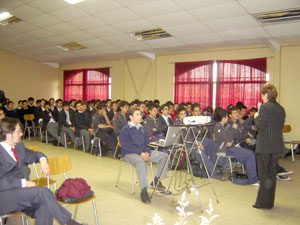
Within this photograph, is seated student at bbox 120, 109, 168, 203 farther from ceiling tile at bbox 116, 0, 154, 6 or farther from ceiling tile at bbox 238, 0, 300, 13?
ceiling tile at bbox 238, 0, 300, 13

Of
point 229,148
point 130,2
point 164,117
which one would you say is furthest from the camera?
point 164,117

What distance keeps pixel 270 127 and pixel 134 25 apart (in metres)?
4.75

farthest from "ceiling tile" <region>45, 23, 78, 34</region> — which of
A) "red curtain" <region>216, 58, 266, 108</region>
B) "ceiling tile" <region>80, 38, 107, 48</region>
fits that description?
"red curtain" <region>216, 58, 266, 108</region>

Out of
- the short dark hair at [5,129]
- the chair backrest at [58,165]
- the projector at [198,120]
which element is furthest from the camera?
the projector at [198,120]

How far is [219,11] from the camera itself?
6.21 m

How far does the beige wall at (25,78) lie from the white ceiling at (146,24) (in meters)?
2.40

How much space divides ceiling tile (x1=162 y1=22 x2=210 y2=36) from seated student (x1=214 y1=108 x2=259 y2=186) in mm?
A: 2412

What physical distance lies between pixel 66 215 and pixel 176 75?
25.2ft

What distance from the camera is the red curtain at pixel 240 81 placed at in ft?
27.4

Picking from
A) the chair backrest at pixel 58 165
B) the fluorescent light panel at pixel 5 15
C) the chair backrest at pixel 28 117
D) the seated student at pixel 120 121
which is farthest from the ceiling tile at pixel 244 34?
the chair backrest at pixel 28 117

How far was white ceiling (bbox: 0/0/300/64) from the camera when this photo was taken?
6184 millimetres

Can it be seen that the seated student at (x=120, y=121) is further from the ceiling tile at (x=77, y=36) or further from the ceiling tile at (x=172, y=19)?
the ceiling tile at (x=77, y=36)

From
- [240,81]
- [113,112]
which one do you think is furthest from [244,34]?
[113,112]

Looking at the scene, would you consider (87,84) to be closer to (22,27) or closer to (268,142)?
(22,27)
